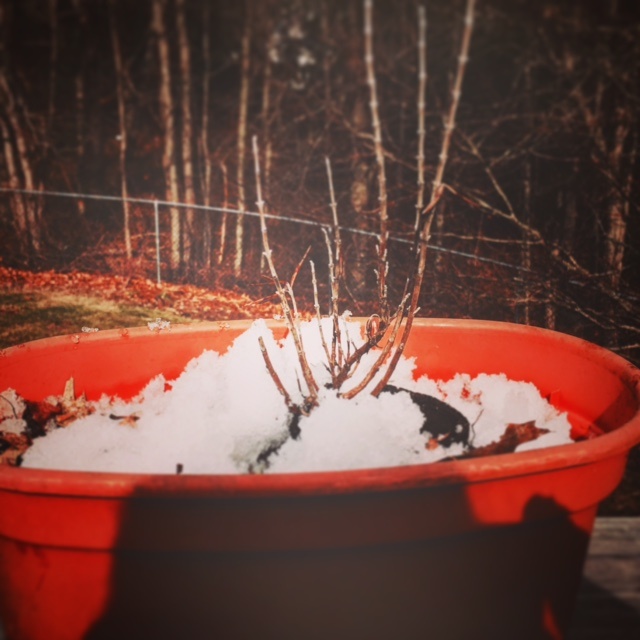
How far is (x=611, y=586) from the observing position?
1.21 m

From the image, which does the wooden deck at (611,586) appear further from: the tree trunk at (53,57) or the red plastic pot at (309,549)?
the tree trunk at (53,57)

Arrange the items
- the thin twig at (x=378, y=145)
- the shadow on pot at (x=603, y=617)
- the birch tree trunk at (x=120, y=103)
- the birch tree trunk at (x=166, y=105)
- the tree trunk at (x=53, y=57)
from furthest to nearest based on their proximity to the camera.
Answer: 1. the birch tree trunk at (x=120, y=103)
2. the birch tree trunk at (x=166, y=105)
3. the tree trunk at (x=53, y=57)
4. the shadow on pot at (x=603, y=617)
5. the thin twig at (x=378, y=145)

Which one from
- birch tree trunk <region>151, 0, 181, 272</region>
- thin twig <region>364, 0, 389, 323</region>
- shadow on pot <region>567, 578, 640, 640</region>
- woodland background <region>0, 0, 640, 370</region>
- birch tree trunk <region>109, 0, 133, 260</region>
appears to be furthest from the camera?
birch tree trunk <region>109, 0, 133, 260</region>

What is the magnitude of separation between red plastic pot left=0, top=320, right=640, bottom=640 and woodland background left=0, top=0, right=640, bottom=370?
3.27ft

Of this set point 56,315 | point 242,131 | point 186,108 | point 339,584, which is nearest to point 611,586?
point 339,584

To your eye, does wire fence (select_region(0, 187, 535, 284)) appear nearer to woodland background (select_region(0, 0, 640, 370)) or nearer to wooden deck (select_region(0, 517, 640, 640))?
woodland background (select_region(0, 0, 640, 370))

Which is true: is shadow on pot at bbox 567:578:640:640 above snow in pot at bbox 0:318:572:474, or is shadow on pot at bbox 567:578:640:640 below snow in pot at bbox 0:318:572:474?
below

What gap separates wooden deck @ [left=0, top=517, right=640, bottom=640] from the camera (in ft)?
3.60

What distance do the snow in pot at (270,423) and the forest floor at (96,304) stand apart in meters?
0.92

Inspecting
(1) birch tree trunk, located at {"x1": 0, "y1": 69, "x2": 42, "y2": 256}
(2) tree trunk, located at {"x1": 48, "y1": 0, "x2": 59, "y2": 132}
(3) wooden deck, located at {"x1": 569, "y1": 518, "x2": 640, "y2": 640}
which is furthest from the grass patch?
(2) tree trunk, located at {"x1": 48, "y1": 0, "x2": 59, "y2": 132}

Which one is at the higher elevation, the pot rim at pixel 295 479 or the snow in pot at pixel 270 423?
the pot rim at pixel 295 479

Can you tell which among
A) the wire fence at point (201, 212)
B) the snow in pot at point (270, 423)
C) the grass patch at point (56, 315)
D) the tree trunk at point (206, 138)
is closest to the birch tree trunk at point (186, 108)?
the tree trunk at point (206, 138)

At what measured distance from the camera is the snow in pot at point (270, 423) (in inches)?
42.9

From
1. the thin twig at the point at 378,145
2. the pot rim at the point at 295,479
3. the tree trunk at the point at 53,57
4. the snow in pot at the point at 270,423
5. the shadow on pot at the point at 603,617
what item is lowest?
the shadow on pot at the point at 603,617
